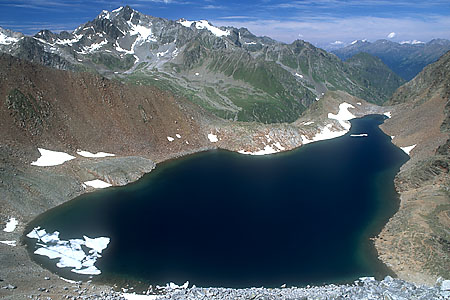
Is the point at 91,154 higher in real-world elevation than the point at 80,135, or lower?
lower

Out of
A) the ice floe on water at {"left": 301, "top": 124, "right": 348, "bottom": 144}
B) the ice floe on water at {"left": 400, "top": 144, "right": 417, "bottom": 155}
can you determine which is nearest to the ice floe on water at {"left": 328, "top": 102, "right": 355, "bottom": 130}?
the ice floe on water at {"left": 301, "top": 124, "right": 348, "bottom": 144}

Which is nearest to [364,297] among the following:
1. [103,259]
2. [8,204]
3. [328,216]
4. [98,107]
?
[328,216]

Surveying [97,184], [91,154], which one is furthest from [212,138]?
[97,184]

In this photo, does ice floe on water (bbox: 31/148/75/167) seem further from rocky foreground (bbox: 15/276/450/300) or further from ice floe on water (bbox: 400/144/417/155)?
ice floe on water (bbox: 400/144/417/155)

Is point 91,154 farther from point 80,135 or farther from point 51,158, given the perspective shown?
point 51,158

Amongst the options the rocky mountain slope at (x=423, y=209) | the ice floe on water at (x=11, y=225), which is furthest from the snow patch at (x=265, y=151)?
the ice floe on water at (x=11, y=225)
